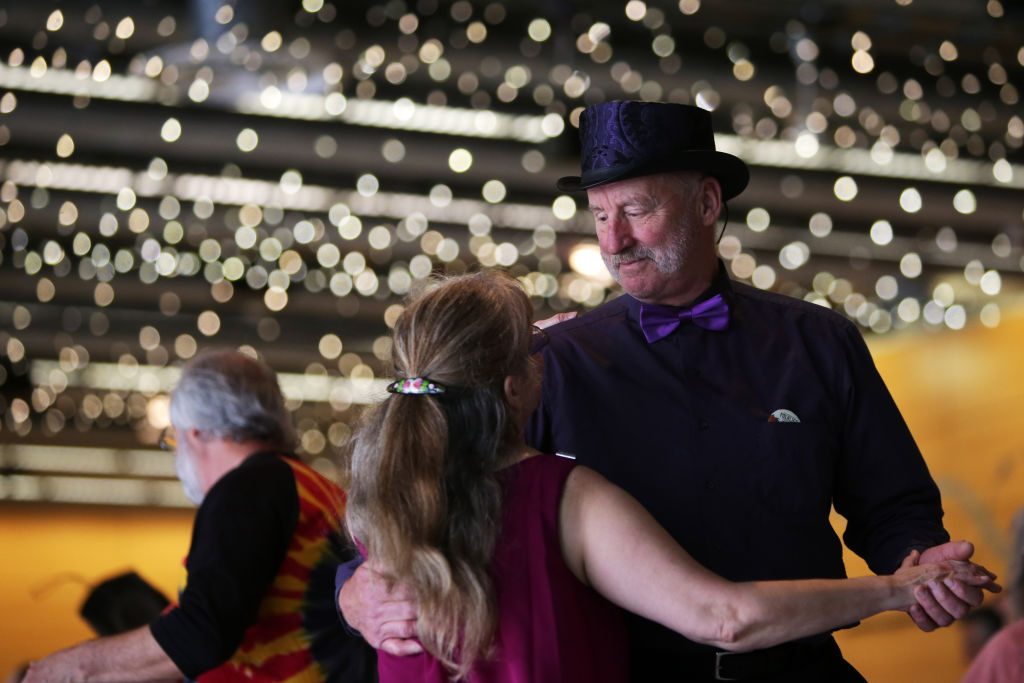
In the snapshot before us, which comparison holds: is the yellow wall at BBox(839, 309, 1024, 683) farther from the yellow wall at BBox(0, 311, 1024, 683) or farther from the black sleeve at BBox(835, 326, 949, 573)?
the black sleeve at BBox(835, 326, 949, 573)

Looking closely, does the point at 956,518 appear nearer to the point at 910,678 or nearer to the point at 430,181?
the point at 910,678

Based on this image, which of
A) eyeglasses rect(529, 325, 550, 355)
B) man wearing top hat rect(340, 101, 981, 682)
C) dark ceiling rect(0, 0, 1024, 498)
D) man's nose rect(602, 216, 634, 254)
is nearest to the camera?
eyeglasses rect(529, 325, 550, 355)

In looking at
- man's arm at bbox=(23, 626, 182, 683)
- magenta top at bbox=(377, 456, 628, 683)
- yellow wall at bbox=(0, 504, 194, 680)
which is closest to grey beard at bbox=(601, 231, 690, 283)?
magenta top at bbox=(377, 456, 628, 683)

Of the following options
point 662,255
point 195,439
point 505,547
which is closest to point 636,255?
point 662,255

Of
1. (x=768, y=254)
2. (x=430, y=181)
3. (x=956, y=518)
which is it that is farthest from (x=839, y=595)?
(x=768, y=254)

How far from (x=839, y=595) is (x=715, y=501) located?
21.6 inches

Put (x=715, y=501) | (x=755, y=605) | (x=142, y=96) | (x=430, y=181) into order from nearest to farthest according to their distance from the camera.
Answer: (x=755, y=605) → (x=715, y=501) → (x=142, y=96) → (x=430, y=181)

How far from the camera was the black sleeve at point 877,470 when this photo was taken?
2834 millimetres

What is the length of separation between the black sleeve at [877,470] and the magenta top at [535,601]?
808 mm

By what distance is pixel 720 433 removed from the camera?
2805mm

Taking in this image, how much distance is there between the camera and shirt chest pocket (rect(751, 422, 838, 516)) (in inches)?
109

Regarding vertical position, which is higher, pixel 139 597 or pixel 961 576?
pixel 961 576

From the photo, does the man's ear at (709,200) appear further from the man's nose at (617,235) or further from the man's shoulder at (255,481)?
the man's shoulder at (255,481)

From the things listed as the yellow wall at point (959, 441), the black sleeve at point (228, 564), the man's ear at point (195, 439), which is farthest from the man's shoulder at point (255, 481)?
the yellow wall at point (959, 441)
